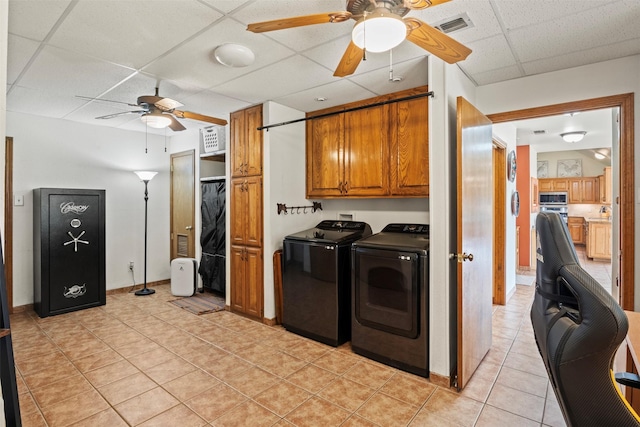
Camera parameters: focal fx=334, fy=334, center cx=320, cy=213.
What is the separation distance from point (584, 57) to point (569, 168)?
8998mm

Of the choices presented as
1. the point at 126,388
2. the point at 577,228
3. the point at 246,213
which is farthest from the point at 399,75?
the point at 577,228

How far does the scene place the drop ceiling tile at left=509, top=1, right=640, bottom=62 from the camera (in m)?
1.90

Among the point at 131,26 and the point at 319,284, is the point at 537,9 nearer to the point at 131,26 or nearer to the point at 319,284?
the point at 131,26

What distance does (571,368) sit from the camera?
3.16 ft

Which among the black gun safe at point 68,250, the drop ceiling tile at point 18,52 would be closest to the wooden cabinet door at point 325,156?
the drop ceiling tile at point 18,52

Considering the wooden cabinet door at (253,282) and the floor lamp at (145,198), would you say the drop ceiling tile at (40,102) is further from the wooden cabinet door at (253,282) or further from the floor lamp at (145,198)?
the wooden cabinet door at (253,282)

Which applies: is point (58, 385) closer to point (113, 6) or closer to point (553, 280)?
point (113, 6)

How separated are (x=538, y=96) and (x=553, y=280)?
2.30m

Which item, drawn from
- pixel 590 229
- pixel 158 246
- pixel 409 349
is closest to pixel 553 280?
pixel 409 349

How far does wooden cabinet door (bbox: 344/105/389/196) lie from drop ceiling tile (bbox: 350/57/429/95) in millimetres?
209

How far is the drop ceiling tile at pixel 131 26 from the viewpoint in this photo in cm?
187

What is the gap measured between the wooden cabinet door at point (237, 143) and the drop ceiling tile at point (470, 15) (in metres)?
2.45

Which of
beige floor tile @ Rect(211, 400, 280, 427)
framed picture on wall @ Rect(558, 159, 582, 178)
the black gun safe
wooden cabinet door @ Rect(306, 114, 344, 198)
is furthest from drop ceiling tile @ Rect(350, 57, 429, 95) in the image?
framed picture on wall @ Rect(558, 159, 582, 178)

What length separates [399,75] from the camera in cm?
282
